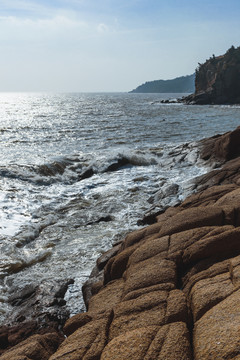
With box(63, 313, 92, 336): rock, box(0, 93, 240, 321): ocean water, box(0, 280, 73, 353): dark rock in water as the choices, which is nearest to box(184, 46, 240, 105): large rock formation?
box(0, 93, 240, 321): ocean water

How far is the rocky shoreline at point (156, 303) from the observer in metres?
4.10

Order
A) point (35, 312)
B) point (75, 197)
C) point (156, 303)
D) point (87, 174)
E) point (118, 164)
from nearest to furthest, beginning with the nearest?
1. point (156, 303)
2. point (35, 312)
3. point (75, 197)
4. point (87, 174)
5. point (118, 164)

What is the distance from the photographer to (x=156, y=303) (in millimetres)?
5066

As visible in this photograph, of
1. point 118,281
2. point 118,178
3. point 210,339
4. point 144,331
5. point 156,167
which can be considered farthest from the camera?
point 156,167

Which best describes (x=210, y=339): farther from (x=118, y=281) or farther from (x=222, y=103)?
(x=222, y=103)

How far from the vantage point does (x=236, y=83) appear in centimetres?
9869

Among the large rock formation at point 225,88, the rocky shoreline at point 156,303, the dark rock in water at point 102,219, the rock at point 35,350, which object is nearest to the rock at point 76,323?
the rocky shoreline at point 156,303

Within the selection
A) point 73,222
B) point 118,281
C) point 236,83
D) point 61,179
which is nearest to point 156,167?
point 61,179

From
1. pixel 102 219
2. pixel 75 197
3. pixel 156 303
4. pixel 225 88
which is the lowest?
pixel 102 219

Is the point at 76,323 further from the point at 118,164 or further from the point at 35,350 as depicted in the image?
the point at 118,164

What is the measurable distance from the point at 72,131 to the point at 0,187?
77.2ft

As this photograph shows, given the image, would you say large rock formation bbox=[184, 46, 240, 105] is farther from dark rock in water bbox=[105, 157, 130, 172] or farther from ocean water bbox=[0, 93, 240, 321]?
dark rock in water bbox=[105, 157, 130, 172]

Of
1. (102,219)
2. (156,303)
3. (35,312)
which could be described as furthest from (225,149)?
(156,303)

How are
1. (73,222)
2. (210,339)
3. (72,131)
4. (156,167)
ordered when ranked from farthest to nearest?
(72,131), (156,167), (73,222), (210,339)
